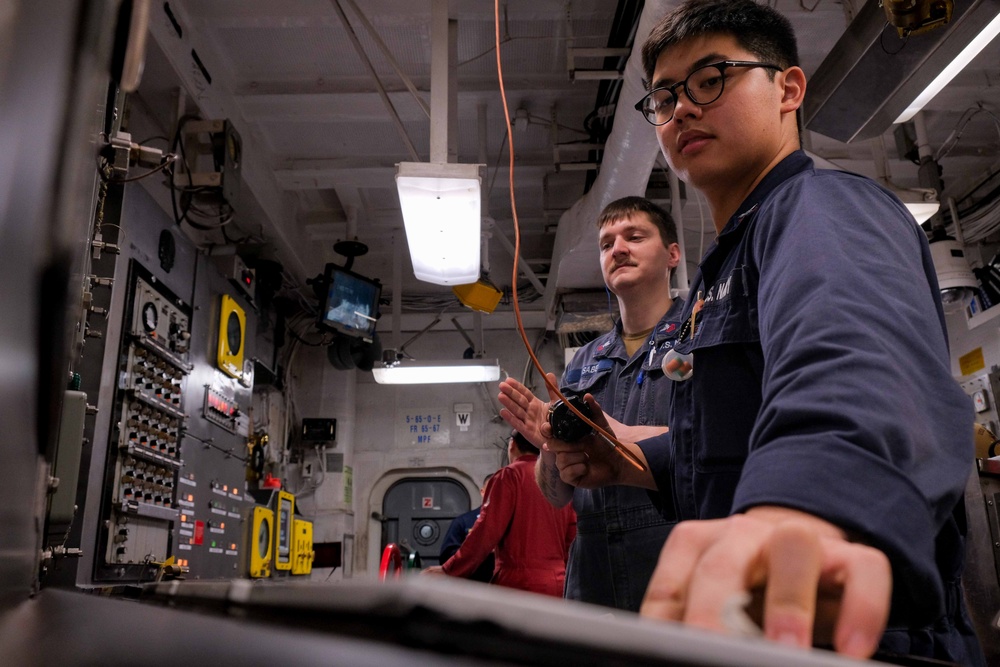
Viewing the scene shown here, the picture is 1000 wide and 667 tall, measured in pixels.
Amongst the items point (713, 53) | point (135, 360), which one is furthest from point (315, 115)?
point (713, 53)

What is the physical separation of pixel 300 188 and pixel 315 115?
3.51ft

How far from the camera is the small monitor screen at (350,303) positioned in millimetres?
6637

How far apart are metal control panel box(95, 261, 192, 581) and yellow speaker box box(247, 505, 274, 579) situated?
4.16 feet

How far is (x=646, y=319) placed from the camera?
97.7 inches

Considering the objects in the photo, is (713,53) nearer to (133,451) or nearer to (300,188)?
(133,451)

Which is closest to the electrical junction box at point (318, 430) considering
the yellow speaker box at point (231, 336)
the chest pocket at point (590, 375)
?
the yellow speaker box at point (231, 336)

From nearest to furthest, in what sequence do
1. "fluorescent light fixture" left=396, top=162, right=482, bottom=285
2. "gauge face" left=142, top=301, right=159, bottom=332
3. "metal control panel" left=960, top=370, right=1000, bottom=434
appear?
"fluorescent light fixture" left=396, top=162, right=482, bottom=285
"gauge face" left=142, top=301, right=159, bottom=332
"metal control panel" left=960, top=370, right=1000, bottom=434

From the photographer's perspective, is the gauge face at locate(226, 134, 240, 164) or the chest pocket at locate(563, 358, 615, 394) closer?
the chest pocket at locate(563, 358, 615, 394)

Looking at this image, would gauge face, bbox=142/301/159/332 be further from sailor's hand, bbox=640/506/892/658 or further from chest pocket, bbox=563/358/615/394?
sailor's hand, bbox=640/506/892/658

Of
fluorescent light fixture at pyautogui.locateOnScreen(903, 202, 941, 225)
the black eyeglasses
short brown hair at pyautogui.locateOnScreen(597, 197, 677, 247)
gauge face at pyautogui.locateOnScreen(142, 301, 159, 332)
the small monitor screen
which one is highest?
the small monitor screen

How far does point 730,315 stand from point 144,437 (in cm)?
387

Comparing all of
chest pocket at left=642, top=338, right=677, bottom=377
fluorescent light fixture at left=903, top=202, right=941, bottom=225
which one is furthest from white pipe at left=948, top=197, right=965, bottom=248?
chest pocket at left=642, top=338, right=677, bottom=377

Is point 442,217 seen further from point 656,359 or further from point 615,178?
point 656,359

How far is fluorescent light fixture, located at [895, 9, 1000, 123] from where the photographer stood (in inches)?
105
